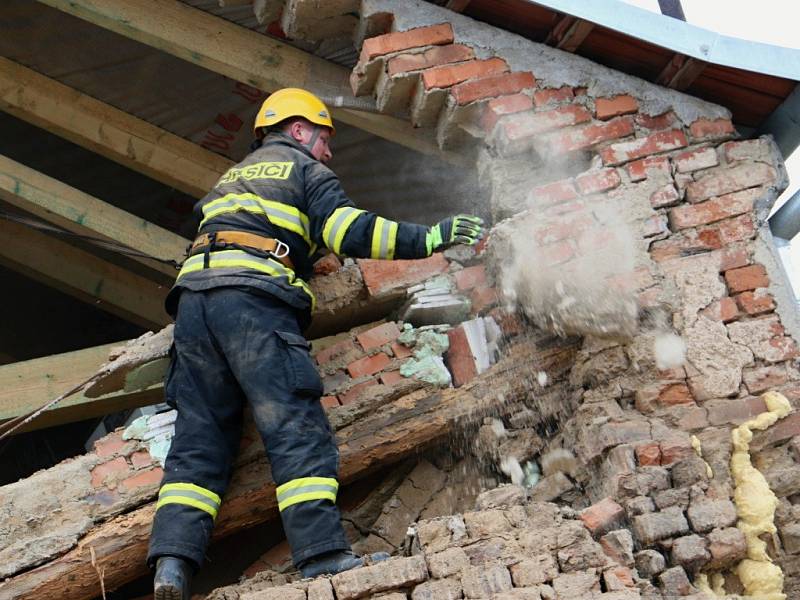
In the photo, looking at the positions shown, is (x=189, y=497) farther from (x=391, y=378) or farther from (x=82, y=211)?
(x=82, y=211)

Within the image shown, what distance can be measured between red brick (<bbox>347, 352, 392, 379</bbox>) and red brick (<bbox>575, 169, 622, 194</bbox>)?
99 cm

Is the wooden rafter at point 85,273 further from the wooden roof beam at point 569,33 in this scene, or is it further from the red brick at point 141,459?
the wooden roof beam at point 569,33

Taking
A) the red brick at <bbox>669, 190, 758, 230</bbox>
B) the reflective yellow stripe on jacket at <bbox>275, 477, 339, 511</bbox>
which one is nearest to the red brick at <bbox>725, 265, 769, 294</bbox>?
the red brick at <bbox>669, 190, 758, 230</bbox>

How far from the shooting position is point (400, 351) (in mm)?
3867

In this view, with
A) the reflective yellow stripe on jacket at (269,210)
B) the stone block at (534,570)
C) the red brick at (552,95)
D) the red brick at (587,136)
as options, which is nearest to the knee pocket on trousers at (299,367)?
the reflective yellow stripe on jacket at (269,210)

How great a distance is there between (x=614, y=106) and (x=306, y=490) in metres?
1.94

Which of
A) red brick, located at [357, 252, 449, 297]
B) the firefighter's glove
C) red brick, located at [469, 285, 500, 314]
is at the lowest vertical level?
red brick, located at [469, 285, 500, 314]

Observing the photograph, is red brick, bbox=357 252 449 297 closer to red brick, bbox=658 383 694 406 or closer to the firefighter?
the firefighter

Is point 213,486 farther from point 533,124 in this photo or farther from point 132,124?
point 132,124

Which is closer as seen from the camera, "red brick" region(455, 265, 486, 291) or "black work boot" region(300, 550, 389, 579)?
"black work boot" region(300, 550, 389, 579)

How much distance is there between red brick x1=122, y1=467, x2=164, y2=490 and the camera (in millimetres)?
3646

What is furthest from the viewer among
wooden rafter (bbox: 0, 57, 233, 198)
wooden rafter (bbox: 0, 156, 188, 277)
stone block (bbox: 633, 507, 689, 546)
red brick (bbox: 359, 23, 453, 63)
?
wooden rafter (bbox: 0, 57, 233, 198)

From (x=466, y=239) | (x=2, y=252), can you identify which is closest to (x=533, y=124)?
(x=466, y=239)

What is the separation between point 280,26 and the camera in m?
4.56
